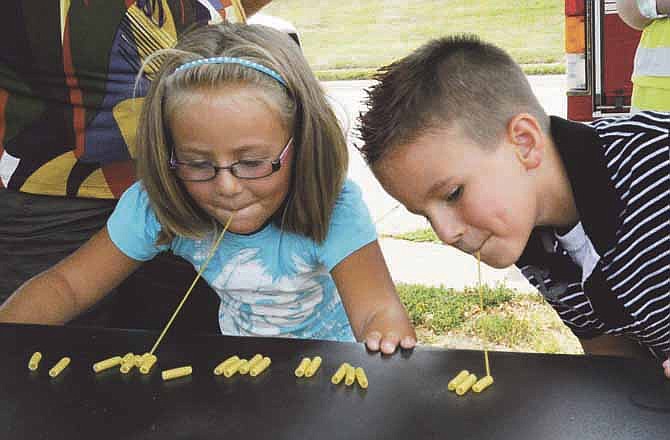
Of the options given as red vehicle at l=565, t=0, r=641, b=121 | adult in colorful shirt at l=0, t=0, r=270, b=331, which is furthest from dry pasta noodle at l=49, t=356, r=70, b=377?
red vehicle at l=565, t=0, r=641, b=121

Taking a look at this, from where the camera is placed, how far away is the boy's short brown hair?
1.25 meters

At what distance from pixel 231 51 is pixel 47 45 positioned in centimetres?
50

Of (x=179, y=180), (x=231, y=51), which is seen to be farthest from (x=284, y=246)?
(x=231, y=51)

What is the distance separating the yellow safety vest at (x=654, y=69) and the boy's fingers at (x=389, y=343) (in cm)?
113

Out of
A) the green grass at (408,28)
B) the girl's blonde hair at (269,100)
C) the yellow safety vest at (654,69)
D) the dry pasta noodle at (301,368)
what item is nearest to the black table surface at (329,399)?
the dry pasta noodle at (301,368)

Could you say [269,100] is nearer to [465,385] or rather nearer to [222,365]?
[222,365]

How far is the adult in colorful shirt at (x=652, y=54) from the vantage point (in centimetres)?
188

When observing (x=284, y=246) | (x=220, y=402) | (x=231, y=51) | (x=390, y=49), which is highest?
(x=231, y=51)

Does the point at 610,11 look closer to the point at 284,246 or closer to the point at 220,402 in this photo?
the point at 284,246

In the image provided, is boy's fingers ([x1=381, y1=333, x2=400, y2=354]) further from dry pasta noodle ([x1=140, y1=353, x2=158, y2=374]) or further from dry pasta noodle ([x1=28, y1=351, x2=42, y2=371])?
dry pasta noodle ([x1=28, y1=351, x2=42, y2=371])

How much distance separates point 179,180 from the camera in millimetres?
1579

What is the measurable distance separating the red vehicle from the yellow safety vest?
1504 millimetres

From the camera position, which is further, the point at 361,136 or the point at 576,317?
the point at 576,317

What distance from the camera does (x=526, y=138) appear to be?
127cm
